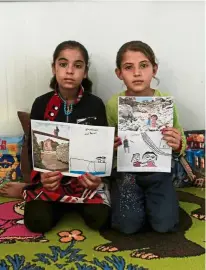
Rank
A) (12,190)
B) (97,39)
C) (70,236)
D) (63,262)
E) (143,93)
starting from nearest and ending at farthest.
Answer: (63,262), (70,236), (143,93), (12,190), (97,39)

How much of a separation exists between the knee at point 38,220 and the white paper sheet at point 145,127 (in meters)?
0.31

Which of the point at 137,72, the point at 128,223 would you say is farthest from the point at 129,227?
the point at 137,72

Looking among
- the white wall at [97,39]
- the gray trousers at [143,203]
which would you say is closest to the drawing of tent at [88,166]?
the gray trousers at [143,203]

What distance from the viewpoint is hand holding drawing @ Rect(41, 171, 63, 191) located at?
1.18 m

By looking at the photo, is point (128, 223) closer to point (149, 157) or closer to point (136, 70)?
point (149, 157)

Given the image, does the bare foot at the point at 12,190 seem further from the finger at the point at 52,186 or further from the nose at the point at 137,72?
the nose at the point at 137,72

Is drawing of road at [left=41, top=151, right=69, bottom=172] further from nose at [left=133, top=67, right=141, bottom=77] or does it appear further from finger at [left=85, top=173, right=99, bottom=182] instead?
nose at [left=133, top=67, right=141, bottom=77]

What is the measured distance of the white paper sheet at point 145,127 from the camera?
47.3 inches

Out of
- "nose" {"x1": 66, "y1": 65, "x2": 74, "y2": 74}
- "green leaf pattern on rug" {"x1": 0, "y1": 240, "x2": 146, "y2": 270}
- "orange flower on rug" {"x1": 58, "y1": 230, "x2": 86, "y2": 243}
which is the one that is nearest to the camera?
"green leaf pattern on rug" {"x1": 0, "y1": 240, "x2": 146, "y2": 270}

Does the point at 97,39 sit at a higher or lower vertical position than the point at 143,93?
higher

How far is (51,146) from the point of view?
3.89ft

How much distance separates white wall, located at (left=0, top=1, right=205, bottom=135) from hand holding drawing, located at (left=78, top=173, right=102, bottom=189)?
0.52 m

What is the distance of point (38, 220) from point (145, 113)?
0.47 m

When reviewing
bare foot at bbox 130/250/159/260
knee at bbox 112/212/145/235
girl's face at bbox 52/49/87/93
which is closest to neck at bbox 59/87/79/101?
girl's face at bbox 52/49/87/93
